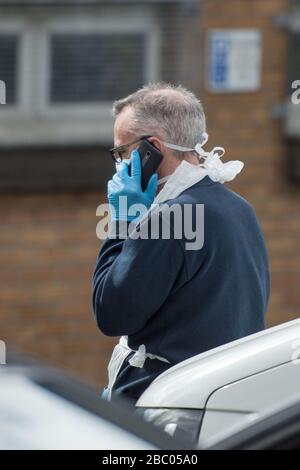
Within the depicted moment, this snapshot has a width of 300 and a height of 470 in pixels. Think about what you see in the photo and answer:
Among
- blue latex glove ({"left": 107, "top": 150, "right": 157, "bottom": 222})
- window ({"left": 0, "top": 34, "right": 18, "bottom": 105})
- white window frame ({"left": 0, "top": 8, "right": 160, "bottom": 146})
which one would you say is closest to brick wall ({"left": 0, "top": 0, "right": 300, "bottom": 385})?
white window frame ({"left": 0, "top": 8, "right": 160, "bottom": 146})

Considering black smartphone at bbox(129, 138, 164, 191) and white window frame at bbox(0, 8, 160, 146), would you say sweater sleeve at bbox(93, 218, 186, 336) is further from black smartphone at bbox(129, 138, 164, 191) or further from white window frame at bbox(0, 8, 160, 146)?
white window frame at bbox(0, 8, 160, 146)

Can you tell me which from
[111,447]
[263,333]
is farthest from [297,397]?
[263,333]

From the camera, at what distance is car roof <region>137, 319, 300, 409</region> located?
10.7ft

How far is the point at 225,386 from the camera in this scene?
324cm

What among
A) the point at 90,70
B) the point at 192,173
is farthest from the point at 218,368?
the point at 90,70

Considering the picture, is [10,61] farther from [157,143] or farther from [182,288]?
[182,288]

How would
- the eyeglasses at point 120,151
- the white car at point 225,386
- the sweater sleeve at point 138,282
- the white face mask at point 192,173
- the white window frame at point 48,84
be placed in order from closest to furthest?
the white car at point 225,386, the sweater sleeve at point 138,282, the white face mask at point 192,173, the eyeglasses at point 120,151, the white window frame at point 48,84

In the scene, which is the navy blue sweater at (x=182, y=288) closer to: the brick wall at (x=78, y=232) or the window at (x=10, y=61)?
the brick wall at (x=78, y=232)

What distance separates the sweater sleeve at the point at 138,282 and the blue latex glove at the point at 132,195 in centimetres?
16

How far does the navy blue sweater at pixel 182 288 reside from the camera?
3.64 m

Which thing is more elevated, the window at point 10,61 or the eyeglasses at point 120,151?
the window at point 10,61

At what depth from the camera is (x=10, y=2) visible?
720cm

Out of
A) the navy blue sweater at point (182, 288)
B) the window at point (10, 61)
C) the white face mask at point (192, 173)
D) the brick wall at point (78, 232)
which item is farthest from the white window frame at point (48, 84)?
the navy blue sweater at point (182, 288)

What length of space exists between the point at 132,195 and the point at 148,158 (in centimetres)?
13
